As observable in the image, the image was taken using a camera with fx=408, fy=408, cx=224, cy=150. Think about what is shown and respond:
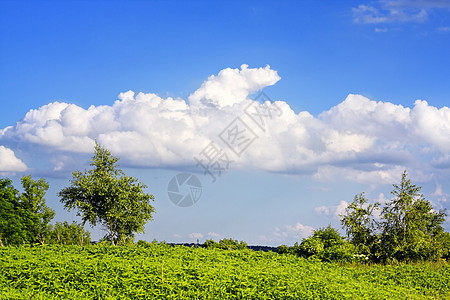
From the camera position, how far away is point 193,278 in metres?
12.4

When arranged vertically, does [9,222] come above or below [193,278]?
above

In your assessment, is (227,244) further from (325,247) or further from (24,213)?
(24,213)

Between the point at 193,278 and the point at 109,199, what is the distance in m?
17.3

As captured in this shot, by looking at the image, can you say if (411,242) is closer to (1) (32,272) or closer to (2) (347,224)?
(2) (347,224)

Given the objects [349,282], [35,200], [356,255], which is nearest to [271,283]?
[349,282]

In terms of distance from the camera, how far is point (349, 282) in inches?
531

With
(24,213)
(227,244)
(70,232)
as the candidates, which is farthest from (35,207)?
(227,244)

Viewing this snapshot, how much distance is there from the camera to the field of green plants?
A: 38.0 ft

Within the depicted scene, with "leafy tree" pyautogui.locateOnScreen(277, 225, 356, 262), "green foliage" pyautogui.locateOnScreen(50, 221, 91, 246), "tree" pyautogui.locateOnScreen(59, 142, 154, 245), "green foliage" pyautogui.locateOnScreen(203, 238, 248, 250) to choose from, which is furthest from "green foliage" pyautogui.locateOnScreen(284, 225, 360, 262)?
"green foliage" pyautogui.locateOnScreen(50, 221, 91, 246)

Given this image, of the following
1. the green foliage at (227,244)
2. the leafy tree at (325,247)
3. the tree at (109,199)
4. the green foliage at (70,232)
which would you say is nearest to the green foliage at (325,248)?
the leafy tree at (325,247)

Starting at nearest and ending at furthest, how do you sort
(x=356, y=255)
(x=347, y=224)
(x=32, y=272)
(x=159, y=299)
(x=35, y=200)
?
1. (x=159, y=299)
2. (x=32, y=272)
3. (x=356, y=255)
4. (x=347, y=224)
5. (x=35, y=200)

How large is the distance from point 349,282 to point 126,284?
23.6 feet

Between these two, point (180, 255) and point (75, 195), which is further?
point (75, 195)

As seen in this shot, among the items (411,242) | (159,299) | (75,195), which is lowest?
(159,299)
